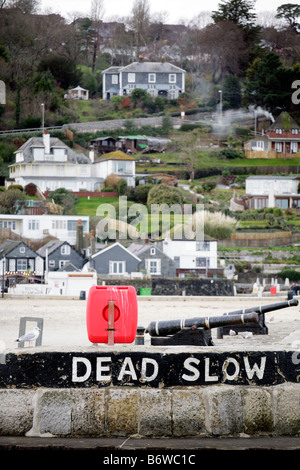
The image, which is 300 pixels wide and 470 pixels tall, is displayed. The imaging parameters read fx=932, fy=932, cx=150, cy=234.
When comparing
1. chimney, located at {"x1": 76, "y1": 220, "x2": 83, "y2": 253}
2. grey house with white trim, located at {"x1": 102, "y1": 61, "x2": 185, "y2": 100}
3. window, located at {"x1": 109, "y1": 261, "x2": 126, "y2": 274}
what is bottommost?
window, located at {"x1": 109, "y1": 261, "x2": 126, "y2": 274}

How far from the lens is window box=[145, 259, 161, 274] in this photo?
1659 inches

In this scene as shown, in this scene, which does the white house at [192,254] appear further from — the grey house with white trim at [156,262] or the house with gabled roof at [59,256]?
the house with gabled roof at [59,256]

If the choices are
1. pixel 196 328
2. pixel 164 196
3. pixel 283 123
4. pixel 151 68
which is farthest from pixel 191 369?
pixel 151 68

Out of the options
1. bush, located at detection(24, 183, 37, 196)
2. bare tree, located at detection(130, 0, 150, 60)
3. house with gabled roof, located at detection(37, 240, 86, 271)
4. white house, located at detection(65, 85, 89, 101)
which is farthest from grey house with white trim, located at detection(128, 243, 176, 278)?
bare tree, located at detection(130, 0, 150, 60)

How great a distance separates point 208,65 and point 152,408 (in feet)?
388

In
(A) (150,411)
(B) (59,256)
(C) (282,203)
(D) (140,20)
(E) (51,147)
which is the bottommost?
(B) (59,256)

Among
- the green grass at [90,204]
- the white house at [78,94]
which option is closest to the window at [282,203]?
the green grass at [90,204]

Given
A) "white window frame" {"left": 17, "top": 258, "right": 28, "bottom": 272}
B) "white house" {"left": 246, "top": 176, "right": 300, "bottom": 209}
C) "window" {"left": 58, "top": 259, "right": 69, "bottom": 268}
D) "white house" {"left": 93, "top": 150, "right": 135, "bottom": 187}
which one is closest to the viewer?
"white window frame" {"left": 17, "top": 258, "right": 28, "bottom": 272}

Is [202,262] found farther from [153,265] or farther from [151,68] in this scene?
[151,68]

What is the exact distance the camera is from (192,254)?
44.2 m

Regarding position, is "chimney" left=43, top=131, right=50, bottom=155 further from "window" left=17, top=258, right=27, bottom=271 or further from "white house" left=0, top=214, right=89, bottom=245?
"window" left=17, top=258, right=27, bottom=271

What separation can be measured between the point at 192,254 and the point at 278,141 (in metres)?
49.3

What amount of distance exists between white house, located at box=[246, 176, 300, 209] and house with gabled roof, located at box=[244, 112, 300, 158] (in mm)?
→ 17277
